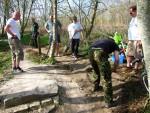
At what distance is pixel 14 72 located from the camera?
11391 millimetres

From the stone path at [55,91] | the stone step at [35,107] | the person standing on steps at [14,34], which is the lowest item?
the stone step at [35,107]

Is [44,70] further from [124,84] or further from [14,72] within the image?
[124,84]

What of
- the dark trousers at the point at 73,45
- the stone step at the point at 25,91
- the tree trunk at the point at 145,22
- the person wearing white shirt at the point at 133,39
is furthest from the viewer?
the dark trousers at the point at 73,45

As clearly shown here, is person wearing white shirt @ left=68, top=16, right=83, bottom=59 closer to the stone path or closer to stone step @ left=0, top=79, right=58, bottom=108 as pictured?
the stone path

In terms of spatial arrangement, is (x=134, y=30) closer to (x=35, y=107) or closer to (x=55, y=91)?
(x=55, y=91)

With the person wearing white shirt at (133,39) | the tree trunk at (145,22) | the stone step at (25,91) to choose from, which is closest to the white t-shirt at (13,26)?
the stone step at (25,91)

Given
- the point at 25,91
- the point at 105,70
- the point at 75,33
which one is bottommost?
the point at 25,91

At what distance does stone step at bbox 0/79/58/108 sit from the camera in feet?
27.7

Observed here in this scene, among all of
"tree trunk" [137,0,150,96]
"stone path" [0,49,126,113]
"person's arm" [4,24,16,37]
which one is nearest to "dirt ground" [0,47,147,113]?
"stone path" [0,49,126,113]

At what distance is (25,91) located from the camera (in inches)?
352

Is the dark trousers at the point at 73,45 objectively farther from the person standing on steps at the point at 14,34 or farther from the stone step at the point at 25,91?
the stone step at the point at 25,91

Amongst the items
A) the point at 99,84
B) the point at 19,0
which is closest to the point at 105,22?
the point at 19,0

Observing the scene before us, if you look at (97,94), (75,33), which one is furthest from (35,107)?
(75,33)

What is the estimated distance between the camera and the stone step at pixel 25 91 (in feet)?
27.7
